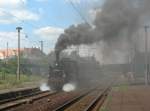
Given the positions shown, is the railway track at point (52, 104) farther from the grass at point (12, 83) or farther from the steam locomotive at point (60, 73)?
the grass at point (12, 83)

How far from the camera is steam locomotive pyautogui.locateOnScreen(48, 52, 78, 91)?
40000 mm

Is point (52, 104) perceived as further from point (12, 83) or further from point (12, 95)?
point (12, 83)

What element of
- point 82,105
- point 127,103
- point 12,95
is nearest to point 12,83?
point 12,95

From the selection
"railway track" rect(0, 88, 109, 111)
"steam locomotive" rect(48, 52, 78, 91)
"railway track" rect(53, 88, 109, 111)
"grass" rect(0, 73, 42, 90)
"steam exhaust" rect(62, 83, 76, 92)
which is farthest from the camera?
"grass" rect(0, 73, 42, 90)

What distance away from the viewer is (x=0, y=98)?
32.0 metres

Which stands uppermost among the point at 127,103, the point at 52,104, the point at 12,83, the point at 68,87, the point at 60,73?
the point at 60,73

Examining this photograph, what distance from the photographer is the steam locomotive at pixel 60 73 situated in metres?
40.0

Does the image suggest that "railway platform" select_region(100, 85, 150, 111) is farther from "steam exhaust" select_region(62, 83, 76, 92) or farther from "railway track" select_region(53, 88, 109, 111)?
"steam exhaust" select_region(62, 83, 76, 92)

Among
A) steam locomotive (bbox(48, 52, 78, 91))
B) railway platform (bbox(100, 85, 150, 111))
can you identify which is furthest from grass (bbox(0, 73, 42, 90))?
railway platform (bbox(100, 85, 150, 111))

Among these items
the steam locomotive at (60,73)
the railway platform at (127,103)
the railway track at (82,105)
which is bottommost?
the railway track at (82,105)

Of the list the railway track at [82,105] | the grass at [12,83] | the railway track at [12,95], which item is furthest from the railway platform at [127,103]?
the grass at [12,83]

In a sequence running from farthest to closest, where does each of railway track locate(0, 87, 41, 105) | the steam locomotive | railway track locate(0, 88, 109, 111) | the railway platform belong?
the steam locomotive < railway track locate(0, 87, 41, 105) < railway track locate(0, 88, 109, 111) < the railway platform

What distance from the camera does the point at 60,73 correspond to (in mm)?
40219

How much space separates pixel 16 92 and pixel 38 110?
1587 centimetres
